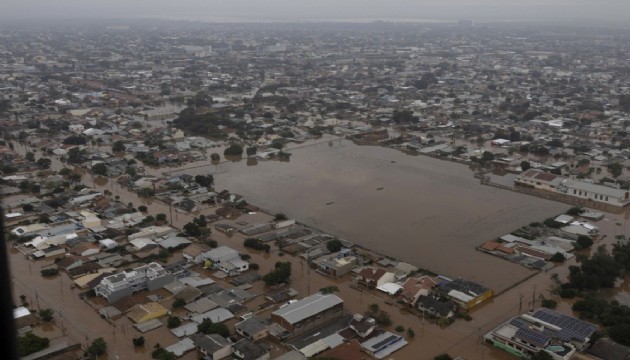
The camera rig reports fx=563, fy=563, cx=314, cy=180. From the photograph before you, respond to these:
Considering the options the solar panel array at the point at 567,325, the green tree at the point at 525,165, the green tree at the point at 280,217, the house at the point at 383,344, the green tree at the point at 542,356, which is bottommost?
the house at the point at 383,344

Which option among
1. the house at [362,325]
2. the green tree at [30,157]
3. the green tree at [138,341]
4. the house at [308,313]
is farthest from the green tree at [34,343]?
the green tree at [30,157]

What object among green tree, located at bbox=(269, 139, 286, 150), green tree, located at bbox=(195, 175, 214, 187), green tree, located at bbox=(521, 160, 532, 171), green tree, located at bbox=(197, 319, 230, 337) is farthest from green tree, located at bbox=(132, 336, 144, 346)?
green tree, located at bbox=(521, 160, 532, 171)

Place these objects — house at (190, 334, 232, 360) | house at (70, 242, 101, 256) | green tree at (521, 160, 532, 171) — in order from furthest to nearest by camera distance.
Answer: green tree at (521, 160, 532, 171)
house at (70, 242, 101, 256)
house at (190, 334, 232, 360)

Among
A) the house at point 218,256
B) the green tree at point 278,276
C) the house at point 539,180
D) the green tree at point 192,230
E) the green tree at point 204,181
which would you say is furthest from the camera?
the green tree at point 204,181

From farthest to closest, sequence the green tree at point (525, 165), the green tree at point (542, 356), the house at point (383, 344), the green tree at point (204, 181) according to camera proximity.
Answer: the green tree at point (525, 165), the green tree at point (204, 181), the house at point (383, 344), the green tree at point (542, 356)

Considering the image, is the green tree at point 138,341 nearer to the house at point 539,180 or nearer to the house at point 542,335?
the house at point 542,335

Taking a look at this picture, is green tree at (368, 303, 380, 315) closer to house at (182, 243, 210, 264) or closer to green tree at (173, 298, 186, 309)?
green tree at (173, 298, 186, 309)

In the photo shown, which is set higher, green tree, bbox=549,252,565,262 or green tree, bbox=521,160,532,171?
green tree, bbox=521,160,532,171

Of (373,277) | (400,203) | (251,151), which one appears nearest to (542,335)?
(373,277)
